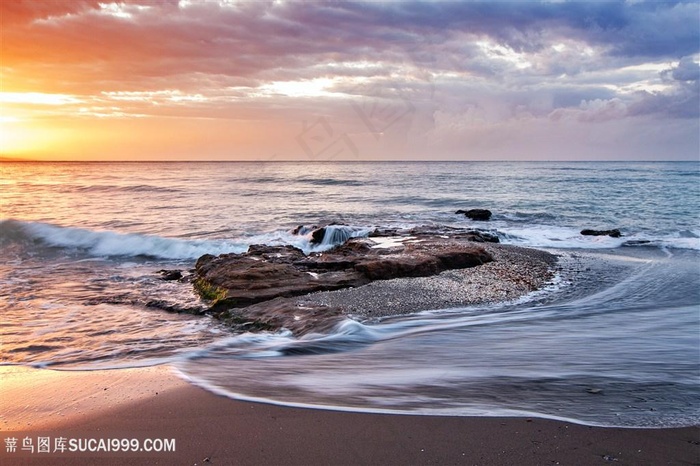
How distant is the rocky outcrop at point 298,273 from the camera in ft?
24.7

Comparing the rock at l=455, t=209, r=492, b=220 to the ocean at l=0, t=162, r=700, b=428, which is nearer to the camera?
the ocean at l=0, t=162, r=700, b=428

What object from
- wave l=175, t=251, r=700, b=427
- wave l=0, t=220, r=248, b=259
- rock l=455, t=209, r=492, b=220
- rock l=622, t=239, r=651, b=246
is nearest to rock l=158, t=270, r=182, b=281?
wave l=0, t=220, r=248, b=259

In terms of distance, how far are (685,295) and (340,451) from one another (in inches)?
329

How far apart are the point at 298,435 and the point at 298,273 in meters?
6.23

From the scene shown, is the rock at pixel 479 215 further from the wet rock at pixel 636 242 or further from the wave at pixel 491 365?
the wave at pixel 491 365

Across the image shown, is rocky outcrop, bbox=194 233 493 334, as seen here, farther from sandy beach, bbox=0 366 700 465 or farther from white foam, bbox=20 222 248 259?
white foam, bbox=20 222 248 259

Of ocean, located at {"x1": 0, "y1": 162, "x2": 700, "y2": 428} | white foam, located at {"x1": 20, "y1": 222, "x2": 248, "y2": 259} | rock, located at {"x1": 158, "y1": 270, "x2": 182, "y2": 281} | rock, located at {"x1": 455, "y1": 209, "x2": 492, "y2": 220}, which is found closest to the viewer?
ocean, located at {"x1": 0, "y1": 162, "x2": 700, "y2": 428}

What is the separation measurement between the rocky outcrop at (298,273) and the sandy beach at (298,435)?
9.40 ft

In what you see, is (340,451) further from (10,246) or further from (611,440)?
(10,246)

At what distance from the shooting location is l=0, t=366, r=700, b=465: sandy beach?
3311mm

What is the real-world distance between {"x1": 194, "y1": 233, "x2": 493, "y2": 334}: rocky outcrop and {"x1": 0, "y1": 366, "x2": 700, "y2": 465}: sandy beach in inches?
113

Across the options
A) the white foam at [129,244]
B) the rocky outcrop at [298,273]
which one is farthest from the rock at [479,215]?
the white foam at [129,244]

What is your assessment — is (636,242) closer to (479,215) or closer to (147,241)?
(479,215)

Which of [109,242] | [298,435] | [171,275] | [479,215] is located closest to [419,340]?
[298,435]
